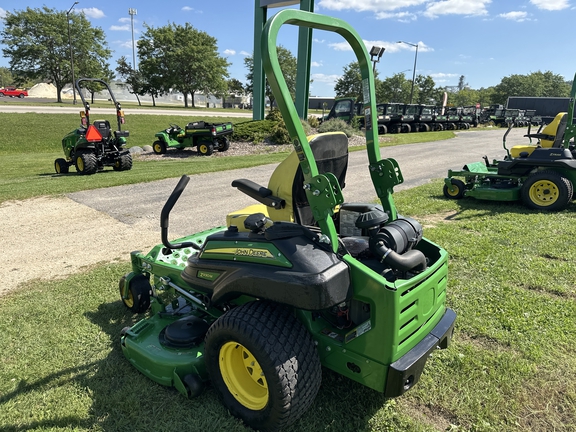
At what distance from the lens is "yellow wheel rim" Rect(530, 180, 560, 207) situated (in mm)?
7066

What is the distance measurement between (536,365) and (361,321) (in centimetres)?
155

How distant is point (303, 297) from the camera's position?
2.10 metres

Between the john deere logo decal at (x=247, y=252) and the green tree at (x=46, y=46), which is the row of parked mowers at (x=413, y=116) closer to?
the john deere logo decal at (x=247, y=252)

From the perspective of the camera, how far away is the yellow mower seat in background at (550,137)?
801 cm

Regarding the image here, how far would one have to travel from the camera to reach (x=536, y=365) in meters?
2.97

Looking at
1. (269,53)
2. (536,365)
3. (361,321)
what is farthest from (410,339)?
(269,53)

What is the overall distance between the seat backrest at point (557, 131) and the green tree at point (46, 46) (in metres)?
47.1

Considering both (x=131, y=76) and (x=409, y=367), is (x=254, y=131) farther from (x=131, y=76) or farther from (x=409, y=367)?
(x=131, y=76)

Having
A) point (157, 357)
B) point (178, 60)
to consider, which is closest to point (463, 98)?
point (178, 60)

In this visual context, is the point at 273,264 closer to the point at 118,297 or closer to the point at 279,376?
the point at 279,376

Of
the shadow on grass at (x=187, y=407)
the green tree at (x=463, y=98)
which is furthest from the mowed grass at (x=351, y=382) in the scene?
the green tree at (x=463, y=98)

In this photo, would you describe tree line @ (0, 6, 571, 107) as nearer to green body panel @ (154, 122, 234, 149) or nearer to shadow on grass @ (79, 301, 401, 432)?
green body panel @ (154, 122, 234, 149)

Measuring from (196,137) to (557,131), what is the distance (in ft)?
40.1

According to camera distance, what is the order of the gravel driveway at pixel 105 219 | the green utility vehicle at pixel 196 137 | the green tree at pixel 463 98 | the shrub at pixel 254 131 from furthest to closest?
the green tree at pixel 463 98
the shrub at pixel 254 131
the green utility vehicle at pixel 196 137
the gravel driveway at pixel 105 219
